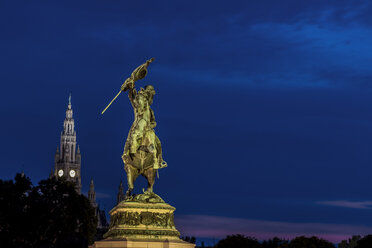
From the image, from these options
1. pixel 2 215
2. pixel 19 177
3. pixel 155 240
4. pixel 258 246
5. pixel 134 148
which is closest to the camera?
pixel 155 240

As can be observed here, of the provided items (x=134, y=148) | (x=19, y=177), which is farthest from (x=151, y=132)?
(x=19, y=177)

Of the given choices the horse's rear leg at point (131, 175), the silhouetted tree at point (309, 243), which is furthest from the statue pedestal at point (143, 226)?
the silhouetted tree at point (309, 243)

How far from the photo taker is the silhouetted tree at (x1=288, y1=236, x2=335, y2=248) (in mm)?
83438

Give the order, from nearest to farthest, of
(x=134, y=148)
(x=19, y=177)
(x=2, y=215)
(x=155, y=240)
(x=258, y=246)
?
(x=155, y=240) < (x=134, y=148) < (x=2, y=215) < (x=19, y=177) < (x=258, y=246)

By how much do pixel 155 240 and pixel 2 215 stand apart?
142ft

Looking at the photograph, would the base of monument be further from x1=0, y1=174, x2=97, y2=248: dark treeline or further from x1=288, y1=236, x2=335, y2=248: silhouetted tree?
x1=288, y1=236, x2=335, y2=248: silhouetted tree

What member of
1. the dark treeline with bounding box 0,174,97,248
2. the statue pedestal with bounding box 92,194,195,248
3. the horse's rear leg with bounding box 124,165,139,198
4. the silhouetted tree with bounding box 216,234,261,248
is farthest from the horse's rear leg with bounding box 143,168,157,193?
the silhouetted tree with bounding box 216,234,261,248

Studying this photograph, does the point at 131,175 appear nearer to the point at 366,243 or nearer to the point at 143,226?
the point at 143,226

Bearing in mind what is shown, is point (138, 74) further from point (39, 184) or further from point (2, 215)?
point (39, 184)

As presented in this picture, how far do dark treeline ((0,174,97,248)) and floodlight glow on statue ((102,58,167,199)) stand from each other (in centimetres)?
4010

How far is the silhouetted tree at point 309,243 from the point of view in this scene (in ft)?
274

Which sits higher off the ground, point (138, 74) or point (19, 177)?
point (19, 177)

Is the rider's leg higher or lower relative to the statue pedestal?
higher

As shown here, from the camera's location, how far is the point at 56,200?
7988cm
